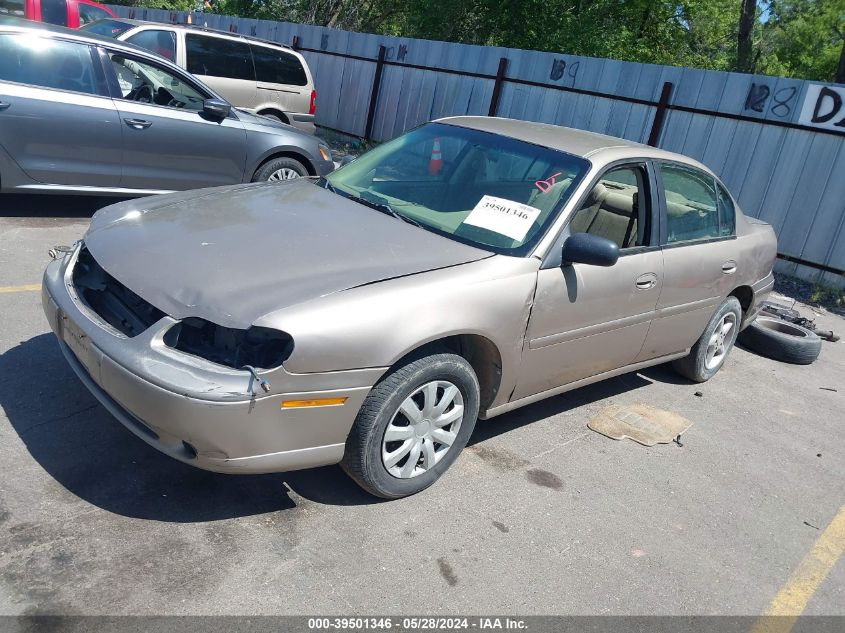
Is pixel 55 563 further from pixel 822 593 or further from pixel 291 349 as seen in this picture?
pixel 822 593

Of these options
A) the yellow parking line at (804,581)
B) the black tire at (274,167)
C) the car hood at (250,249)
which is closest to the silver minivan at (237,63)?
the black tire at (274,167)

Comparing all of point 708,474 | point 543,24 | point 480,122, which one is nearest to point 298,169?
point 480,122

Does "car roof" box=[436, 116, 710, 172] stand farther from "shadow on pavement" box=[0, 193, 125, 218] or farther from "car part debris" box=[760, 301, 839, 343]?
"shadow on pavement" box=[0, 193, 125, 218]

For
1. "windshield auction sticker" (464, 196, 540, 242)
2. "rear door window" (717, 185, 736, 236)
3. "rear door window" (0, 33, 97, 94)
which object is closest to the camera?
"windshield auction sticker" (464, 196, 540, 242)

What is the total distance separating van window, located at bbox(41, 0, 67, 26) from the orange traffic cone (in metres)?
11.8

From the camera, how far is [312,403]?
122 inches

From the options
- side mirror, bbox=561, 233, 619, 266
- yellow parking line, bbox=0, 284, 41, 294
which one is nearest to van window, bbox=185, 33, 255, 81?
yellow parking line, bbox=0, 284, 41, 294

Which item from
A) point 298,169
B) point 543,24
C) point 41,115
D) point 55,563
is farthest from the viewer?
point 543,24

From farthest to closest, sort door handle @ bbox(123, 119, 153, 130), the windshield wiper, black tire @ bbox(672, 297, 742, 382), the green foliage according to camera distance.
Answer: the green foliage
door handle @ bbox(123, 119, 153, 130)
black tire @ bbox(672, 297, 742, 382)
the windshield wiper

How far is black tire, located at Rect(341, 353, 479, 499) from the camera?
3.29 metres

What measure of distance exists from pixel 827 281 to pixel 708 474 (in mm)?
5726

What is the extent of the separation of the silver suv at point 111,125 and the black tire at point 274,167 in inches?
0.5

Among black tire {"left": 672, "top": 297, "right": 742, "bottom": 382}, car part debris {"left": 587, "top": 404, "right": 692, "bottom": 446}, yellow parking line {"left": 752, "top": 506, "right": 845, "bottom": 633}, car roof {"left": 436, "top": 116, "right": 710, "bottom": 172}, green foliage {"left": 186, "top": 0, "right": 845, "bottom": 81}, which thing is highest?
green foliage {"left": 186, "top": 0, "right": 845, "bottom": 81}

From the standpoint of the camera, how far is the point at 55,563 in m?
2.88
